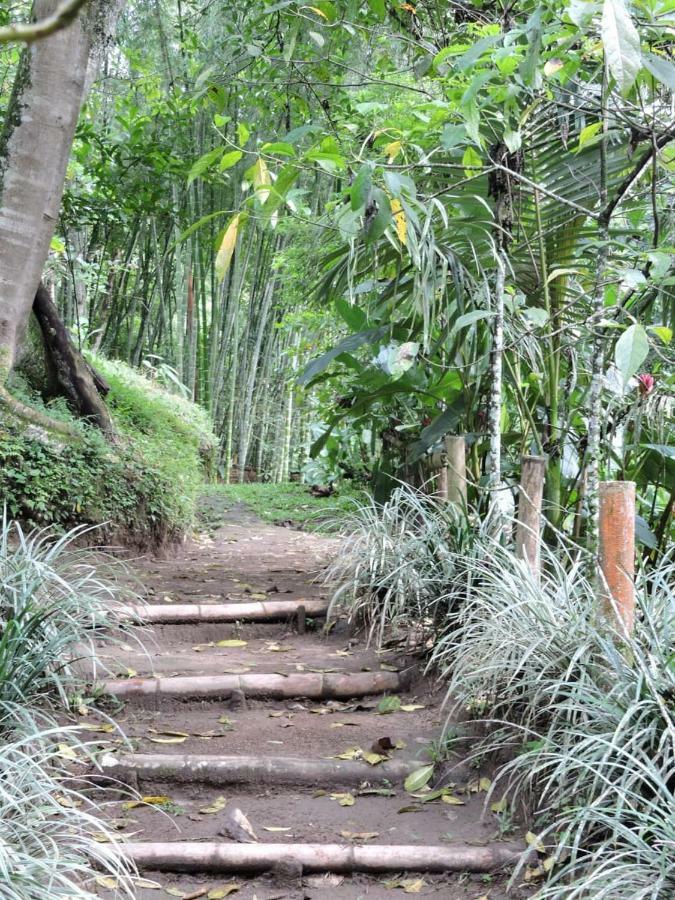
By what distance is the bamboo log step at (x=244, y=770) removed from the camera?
270cm

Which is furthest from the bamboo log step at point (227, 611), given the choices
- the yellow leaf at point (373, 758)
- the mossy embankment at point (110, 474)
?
the yellow leaf at point (373, 758)

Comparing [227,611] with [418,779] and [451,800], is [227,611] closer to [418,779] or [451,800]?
[418,779]

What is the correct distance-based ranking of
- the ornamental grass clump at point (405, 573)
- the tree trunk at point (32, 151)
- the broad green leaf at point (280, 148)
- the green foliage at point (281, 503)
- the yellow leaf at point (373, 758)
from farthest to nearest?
1. the green foliage at point (281, 503)
2. the tree trunk at point (32, 151)
3. the ornamental grass clump at point (405, 573)
4. the yellow leaf at point (373, 758)
5. the broad green leaf at point (280, 148)

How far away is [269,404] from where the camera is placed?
1279 cm

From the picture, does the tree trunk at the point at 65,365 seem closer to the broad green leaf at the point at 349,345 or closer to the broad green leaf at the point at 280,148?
the broad green leaf at the point at 349,345

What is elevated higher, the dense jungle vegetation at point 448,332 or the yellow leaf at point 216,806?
the dense jungle vegetation at point 448,332

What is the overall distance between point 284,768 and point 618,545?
126 centimetres

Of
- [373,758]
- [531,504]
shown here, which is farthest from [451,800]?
[531,504]

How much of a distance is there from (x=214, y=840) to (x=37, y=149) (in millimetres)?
4076

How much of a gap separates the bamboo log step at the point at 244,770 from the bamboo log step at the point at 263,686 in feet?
1.54

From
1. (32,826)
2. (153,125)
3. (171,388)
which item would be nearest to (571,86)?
(32,826)

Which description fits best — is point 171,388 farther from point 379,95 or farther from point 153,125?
point 379,95

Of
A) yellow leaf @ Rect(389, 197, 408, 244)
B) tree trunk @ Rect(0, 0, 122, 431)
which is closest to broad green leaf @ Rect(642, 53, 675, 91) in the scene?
yellow leaf @ Rect(389, 197, 408, 244)

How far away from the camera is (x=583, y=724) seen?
7.29ft
